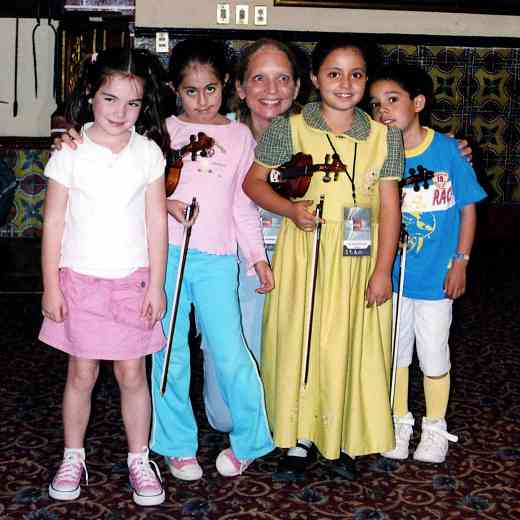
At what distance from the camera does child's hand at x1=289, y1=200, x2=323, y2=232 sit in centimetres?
221

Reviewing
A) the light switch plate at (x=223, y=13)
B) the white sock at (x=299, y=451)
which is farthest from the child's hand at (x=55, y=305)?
the light switch plate at (x=223, y=13)

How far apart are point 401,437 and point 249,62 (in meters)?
1.17

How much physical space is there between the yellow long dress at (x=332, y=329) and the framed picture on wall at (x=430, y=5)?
3852mm

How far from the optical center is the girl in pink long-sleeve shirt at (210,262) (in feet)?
7.47

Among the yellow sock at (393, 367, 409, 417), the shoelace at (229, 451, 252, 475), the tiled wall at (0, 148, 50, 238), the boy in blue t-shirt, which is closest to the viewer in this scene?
the shoelace at (229, 451, 252, 475)

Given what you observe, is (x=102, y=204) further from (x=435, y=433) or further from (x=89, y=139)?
(x=435, y=433)

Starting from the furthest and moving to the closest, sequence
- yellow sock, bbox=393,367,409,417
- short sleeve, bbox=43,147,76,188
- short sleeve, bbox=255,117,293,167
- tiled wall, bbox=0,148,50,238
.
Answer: tiled wall, bbox=0,148,50,238
yellow sock, bbox=393,367,409,417
short sleeve, bbox=255,117,293,167
short sleeve, bbox=43,147,76,188

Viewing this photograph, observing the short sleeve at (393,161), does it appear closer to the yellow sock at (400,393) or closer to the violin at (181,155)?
the violin at (181,155)

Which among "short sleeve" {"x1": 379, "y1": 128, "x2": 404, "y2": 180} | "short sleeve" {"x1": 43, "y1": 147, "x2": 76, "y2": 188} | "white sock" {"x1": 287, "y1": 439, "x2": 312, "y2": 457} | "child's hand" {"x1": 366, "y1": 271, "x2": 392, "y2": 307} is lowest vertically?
"white sock" {"x1": 287, "y1": 439, "x2": 312, "y2": 457}

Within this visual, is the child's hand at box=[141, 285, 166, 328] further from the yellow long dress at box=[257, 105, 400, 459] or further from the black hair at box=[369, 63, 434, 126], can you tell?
the black hair at box=[369, 63, 434, 126]

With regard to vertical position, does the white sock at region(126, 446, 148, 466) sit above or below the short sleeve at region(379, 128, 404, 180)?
below

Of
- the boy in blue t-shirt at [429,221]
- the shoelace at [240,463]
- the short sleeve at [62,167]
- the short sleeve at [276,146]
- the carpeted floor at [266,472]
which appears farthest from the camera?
the boy in blue t-shirt at [429,221]

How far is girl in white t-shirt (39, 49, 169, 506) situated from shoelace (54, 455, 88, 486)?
153 mm

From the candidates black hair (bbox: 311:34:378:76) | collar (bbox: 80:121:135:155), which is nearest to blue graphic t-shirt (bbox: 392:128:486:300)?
black hair (bbox: 311:34:378:76)
